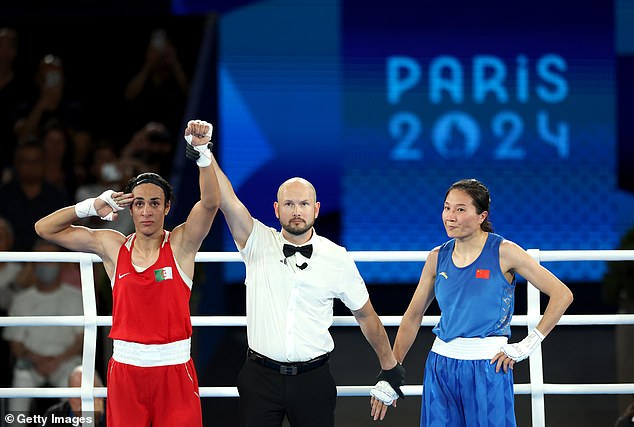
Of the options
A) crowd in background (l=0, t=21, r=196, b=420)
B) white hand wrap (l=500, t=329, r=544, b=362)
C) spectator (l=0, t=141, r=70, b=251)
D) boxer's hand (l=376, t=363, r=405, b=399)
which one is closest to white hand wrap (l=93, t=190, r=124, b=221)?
boxer's hand (l=376, t=363, r=405, b=399)

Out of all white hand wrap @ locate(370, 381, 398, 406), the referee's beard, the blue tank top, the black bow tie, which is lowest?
white hand wrap @ locate(370, 381, 398, 406)

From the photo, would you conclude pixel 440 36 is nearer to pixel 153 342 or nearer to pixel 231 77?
pixel 231 77

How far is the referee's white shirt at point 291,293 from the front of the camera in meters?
3.18

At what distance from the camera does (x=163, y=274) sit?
3250 mm

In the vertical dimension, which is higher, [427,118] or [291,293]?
[427,118]


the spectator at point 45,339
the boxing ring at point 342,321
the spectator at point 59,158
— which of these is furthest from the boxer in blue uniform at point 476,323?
the spectator at point 59,158

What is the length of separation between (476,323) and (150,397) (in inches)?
46.4

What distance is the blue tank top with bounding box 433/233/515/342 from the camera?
324 centimetres

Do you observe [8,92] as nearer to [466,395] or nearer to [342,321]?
[342,321]

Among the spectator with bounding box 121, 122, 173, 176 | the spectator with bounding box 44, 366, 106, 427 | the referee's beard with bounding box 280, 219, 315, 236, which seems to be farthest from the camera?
the spectator with bounding box 121, 122, 173, 176

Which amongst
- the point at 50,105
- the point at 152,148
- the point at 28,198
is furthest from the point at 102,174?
the point at 50,105

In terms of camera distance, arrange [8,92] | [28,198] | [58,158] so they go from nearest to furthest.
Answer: [28,198] → [58,158] → [8,92]

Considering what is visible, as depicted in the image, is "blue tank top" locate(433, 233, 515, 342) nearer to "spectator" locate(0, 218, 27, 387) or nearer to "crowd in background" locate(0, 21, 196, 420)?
"crowd in background" locate(0, 21, 196, 420)

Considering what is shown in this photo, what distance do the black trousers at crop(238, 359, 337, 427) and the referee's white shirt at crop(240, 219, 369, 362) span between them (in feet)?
0.24
